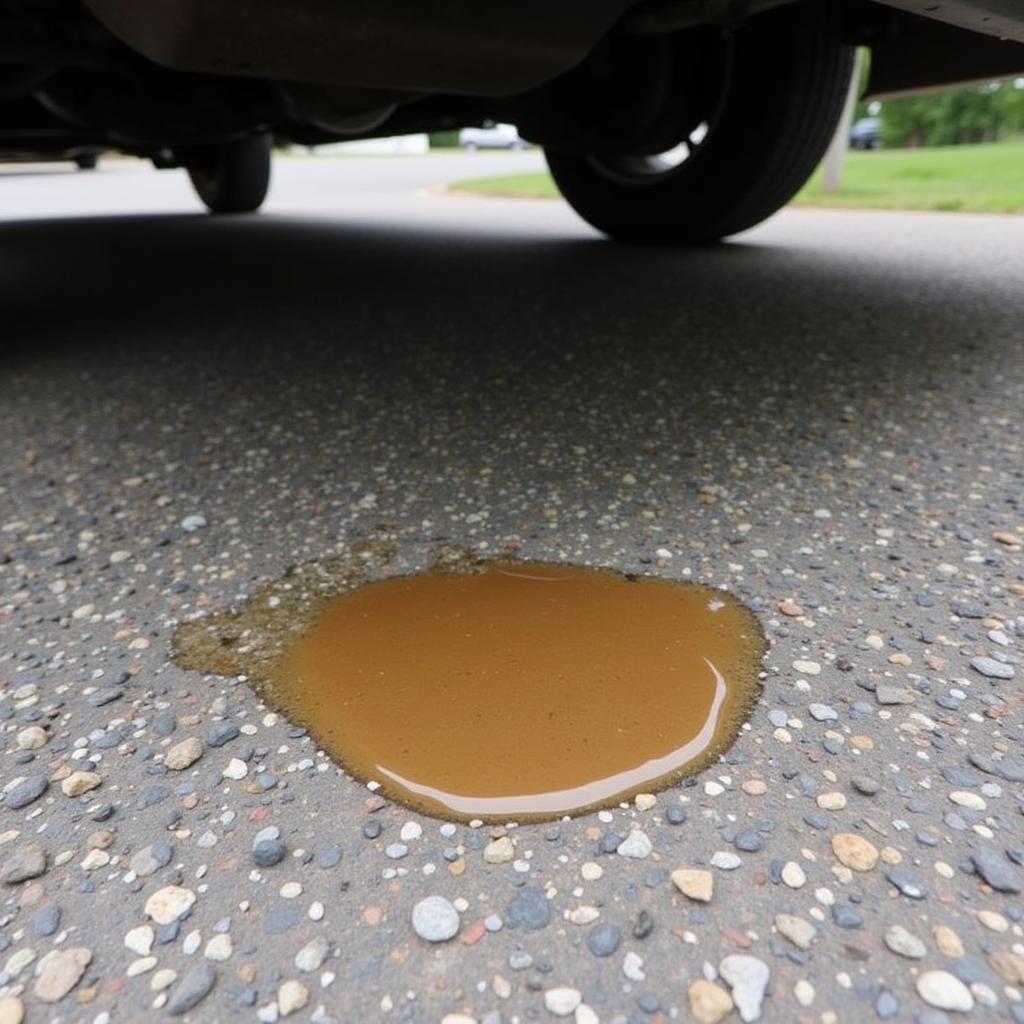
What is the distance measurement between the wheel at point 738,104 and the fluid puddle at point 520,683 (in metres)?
2.31

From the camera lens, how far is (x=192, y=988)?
70cm

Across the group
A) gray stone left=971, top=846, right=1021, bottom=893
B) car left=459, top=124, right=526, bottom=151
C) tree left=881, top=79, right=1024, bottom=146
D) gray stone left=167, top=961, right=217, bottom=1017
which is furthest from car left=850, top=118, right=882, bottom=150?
gray stone left=167, top=961, right=217, bottom=1017

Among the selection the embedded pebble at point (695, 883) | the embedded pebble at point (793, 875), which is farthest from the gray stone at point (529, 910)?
the embedded pebble at point (793, 875)

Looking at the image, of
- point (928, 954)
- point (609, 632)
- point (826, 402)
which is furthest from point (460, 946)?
point (826, 402)

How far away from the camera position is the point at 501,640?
1150 millimetres

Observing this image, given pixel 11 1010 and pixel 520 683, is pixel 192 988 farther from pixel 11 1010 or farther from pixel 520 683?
pixel 520 683

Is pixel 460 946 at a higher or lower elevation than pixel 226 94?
lower

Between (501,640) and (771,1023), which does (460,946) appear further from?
(501,640)

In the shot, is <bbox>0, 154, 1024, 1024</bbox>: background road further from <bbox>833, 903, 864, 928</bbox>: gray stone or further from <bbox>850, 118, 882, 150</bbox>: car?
<bbox>850, 118, 882, 150</bbox>: car

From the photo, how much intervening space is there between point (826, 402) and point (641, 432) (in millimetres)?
520

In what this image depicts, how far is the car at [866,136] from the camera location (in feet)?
92.6

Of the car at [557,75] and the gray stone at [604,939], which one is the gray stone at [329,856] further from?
the car at [557,75]

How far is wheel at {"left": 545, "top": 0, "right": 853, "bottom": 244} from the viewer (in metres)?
2.86

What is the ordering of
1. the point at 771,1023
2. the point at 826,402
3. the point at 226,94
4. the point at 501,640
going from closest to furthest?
the point at 771,1023 < the point at 501,640 < the point at 826,402 < the point at 226,94
